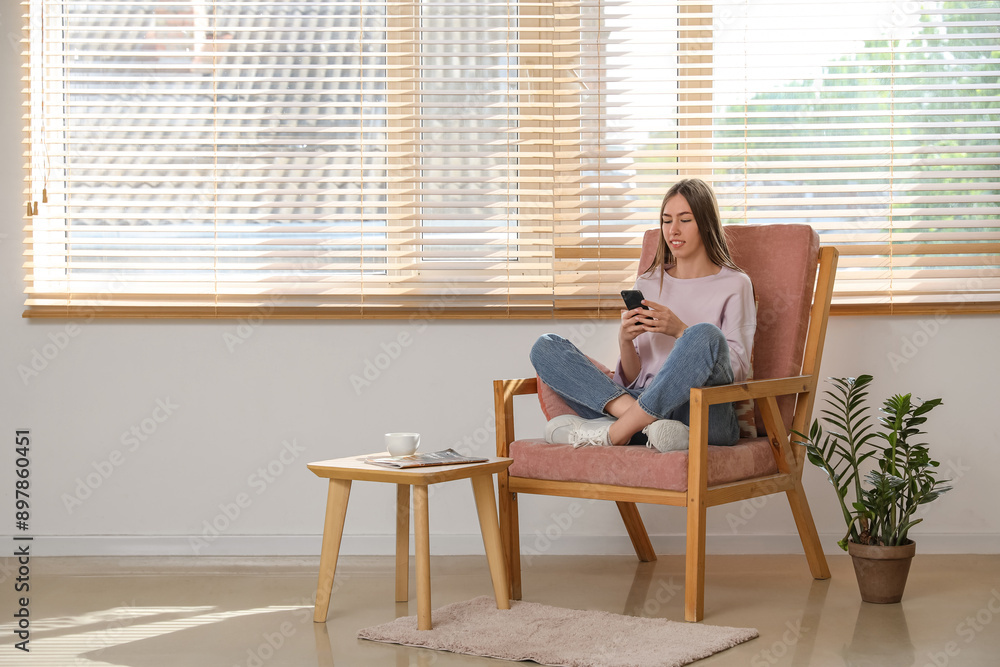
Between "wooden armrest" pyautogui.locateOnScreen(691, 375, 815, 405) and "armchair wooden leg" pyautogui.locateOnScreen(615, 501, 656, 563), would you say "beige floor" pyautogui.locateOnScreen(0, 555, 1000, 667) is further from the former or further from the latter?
"wooden armrest" pyautogui.locateOnScreen(691, 375, 815, 405)

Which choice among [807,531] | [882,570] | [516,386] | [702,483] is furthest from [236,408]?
[882,570]

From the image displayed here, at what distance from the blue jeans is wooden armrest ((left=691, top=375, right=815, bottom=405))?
1.4 inches

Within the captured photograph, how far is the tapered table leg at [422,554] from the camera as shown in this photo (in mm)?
2051

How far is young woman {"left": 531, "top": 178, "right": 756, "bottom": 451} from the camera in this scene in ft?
7.37

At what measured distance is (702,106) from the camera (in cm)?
307

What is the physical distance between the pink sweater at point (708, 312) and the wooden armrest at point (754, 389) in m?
0.09

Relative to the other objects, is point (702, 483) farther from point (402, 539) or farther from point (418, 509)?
point (402, 539)

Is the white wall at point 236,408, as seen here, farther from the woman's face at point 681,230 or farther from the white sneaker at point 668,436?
the white sneaker at point 668,436

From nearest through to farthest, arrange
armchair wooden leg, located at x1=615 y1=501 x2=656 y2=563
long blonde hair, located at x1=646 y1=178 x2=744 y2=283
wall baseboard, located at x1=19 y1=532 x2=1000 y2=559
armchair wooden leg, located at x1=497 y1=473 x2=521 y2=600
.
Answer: armchair wooden leg, located at x1=497 y1=473 x2=521 y2=600, long blonde hair, located at x1=646 y1=178 x2=744 y2=283, armchair wooden leg, located at x1=615 y1=501 x2=656 y2=563, wall baseboard, located at x1=19 y1=532 x2=1000 y2=559

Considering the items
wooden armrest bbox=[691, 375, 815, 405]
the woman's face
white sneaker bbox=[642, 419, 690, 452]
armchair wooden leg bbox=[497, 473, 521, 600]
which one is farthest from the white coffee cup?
the woman's face

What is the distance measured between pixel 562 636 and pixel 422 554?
372 mm

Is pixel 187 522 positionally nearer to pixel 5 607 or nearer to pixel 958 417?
pixel 5 607

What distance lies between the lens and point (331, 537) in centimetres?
222

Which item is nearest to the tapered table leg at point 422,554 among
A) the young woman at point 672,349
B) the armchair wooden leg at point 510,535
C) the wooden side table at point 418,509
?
the wooden side table at point 418,509
